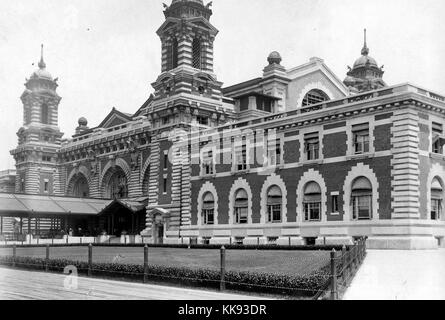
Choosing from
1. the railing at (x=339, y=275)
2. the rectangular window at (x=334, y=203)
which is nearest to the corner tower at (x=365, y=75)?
the rectangular window at (x=334, y=203)

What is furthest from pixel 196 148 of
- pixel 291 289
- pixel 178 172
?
pixel 291 289

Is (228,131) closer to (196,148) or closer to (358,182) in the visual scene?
(196,148)

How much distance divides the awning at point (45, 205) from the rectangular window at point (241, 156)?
85.5 feet

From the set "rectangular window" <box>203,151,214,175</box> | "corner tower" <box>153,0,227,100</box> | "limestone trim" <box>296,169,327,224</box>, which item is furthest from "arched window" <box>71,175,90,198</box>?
"limestone trim" <box>296,169,327,224</box>

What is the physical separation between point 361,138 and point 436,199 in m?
6.24

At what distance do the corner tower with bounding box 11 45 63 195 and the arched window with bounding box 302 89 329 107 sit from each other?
4012cm

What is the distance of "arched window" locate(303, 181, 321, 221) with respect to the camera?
43.0 metres

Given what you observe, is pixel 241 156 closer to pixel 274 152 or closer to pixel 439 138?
pixel 274 152

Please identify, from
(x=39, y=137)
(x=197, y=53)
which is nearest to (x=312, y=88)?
(x=197, y=53)

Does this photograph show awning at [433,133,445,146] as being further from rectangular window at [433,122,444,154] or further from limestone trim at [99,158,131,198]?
limestone trim at [99,158,131,198]

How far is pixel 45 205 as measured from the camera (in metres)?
67.3

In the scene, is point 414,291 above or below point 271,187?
below
